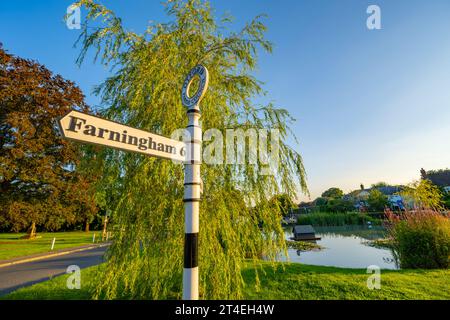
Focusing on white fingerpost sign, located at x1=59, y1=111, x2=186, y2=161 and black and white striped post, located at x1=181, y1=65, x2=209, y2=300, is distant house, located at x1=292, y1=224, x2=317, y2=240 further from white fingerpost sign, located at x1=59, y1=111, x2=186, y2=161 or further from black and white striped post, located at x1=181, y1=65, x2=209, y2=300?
white fingerpost sign, located at x1=59, y1=111, x2=186, y2=161

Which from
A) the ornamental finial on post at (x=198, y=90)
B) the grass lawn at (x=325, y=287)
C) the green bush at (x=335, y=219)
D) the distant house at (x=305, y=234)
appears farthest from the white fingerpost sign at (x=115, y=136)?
the green bush at (x=335, y=219)

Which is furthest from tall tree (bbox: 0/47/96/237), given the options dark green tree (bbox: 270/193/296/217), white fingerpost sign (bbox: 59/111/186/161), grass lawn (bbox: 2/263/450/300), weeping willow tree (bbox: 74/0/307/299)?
white fingerpost sign (bbox: 59/111/186/161)

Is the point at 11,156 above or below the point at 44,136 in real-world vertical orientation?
below

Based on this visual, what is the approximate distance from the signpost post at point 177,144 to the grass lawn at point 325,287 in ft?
12.3

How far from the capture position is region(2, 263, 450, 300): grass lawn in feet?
17.5

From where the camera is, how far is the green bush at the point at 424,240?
7.89 meters

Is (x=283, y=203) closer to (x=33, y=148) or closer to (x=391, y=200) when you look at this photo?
(x=33, y=148)

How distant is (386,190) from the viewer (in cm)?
6844

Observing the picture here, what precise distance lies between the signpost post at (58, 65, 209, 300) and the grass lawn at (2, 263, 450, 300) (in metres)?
3.75

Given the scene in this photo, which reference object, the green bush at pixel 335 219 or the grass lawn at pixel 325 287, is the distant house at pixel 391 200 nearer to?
the green bush at pixel 335 219

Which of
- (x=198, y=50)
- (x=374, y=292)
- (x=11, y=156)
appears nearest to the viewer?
(x=198, y=50)
